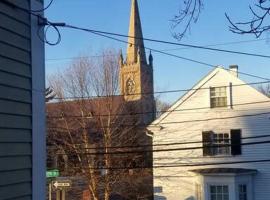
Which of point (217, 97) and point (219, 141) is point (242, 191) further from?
point (217, 97)

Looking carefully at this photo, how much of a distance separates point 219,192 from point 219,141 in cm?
255

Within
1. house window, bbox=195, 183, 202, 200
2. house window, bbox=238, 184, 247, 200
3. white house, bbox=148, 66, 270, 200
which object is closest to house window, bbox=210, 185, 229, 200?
white house, bbox=148, 66, 270, 200

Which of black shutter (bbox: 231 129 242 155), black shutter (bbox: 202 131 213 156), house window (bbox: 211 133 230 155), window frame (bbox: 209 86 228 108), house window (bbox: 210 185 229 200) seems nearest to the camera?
house window (bbox: 210 185 229 200)

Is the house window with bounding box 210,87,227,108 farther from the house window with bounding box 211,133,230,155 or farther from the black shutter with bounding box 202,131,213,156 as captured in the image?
the house window with bounding box 211,133,230,155

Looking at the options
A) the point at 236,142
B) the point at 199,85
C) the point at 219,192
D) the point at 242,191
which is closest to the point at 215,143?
the point at 236,142

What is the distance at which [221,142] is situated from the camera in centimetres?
2648

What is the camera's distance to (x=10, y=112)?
465cm

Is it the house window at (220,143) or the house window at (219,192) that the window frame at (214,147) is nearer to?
the house window at (220,143)

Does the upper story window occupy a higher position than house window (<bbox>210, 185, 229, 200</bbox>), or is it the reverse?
the upper story window

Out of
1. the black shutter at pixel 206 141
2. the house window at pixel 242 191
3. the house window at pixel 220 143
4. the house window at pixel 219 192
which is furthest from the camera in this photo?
the black shutter at pixel 206 141

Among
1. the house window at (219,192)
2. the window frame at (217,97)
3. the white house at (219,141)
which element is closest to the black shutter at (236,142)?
the white house at (219,141)

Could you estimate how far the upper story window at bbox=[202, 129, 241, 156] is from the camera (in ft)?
85.9

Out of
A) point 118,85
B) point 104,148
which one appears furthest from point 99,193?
point 118,85

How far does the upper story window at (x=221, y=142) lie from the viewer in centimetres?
2617
